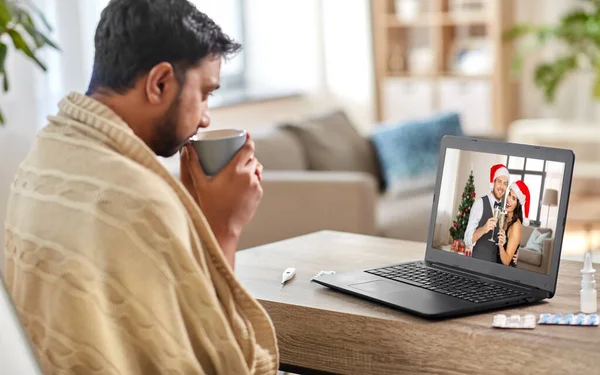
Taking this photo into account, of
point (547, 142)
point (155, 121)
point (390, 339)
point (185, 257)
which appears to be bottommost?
point (547, 142)

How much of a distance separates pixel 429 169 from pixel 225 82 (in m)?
1.68

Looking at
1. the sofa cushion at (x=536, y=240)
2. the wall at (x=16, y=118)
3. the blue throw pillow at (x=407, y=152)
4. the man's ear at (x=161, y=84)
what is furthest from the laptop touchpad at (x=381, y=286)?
the blue throw pillow at (x=407, y=152)

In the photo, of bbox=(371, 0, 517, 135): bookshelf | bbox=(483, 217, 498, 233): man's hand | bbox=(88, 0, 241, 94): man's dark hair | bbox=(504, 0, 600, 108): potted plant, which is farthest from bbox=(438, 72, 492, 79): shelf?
bbox=(88, 0, 241, 94): man's dark hair

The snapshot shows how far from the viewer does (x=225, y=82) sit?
582 cm

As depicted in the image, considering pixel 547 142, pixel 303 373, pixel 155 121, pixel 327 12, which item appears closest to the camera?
pixel 155 121

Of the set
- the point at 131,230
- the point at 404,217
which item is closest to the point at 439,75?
the point at 404,217

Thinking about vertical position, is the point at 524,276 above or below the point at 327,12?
below

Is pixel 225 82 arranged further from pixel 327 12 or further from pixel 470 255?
pixel 470 255

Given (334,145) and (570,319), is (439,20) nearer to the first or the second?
(334,145)

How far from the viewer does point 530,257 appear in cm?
163

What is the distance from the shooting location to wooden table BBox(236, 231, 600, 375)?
54.5 inches

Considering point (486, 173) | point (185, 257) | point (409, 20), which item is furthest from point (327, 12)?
point (185, 257)

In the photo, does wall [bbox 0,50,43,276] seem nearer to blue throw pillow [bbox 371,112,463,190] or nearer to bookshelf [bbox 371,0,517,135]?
blue throw pillow [bbox 371,112,463,190]

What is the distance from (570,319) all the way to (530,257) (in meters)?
0.19
